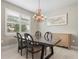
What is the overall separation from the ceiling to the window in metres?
0.28

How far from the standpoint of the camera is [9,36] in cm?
195

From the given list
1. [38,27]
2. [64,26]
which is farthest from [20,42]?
[64,26]

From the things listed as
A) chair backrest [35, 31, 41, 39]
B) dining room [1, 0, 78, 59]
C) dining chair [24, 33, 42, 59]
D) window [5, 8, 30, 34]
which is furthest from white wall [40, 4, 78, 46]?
dining chair [24, 33, 42, 59]

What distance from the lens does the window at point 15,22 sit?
1917 millimetres

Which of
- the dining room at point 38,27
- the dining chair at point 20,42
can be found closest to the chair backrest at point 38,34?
the dining room at point 38,27

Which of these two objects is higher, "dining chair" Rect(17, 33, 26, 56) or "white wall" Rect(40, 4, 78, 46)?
"white wall" Rect(40, 4, 78, 46)

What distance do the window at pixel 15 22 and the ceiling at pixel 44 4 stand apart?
28 centimetres

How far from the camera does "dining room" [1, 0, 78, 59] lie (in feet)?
6.17

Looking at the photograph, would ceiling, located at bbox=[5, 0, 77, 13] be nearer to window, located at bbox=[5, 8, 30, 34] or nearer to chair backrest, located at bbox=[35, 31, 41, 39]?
window, located at bbox=[5, 8, 30, 34]

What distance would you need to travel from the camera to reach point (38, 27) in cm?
222

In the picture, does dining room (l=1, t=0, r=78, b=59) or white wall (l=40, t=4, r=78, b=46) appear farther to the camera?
white wall (l=40, t=4, r=78, b=46)

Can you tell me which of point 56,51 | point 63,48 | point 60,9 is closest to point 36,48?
point 56,51

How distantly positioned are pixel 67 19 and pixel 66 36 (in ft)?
1.95

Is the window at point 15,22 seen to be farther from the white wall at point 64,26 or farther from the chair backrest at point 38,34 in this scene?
the white wall at point 64,26
